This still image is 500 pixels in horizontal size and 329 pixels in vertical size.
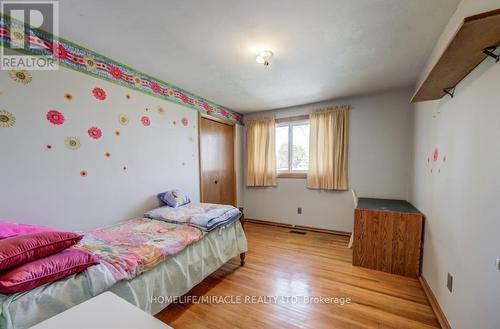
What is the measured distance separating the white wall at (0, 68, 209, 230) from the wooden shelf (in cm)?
269

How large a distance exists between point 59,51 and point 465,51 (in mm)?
2914

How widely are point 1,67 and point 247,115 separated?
3356mm

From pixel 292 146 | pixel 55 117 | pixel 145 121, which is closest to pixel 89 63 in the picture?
pixel 55 117

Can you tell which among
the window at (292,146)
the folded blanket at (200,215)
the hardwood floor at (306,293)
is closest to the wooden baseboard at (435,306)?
the hardwood floor at (306,293)

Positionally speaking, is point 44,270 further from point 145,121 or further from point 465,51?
point 465,51

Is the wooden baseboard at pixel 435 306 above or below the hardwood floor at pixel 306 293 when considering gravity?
above

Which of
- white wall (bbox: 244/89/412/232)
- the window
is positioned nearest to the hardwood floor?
white wall (bbox: 244/89/412/232)

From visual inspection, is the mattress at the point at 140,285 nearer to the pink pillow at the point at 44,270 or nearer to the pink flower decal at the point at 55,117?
the pink pillow at the point at 44,270

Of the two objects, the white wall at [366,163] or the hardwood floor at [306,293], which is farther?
the white wall at [366,163]

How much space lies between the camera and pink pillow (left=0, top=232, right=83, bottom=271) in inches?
34.8

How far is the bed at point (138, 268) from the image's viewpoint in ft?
2.97

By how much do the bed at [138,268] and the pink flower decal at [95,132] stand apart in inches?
35.8

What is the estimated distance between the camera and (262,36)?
1645 mm

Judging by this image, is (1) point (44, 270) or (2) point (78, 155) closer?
(1) point (44, 270)
